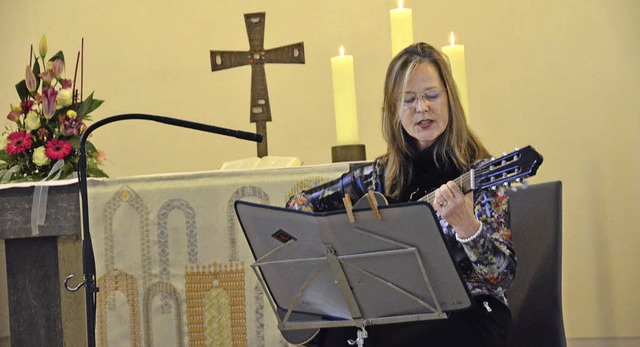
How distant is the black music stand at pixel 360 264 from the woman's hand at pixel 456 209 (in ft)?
0.39

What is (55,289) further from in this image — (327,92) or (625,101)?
(625,101)

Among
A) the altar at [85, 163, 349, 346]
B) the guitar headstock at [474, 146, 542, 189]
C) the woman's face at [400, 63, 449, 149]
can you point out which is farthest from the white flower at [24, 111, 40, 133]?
the guitar headstock at [474, 146, 542, 189]

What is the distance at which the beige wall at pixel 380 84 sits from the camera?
3996 mm

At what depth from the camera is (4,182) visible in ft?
11.4

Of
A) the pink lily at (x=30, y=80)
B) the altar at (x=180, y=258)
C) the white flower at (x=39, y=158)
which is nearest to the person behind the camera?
the altar at (x=180, y=258)

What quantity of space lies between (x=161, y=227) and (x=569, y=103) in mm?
1745

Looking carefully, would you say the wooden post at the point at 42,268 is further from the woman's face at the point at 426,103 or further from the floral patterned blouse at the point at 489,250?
the floral patterned blouse at the point at 489,250

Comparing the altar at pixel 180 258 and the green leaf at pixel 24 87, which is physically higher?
the green leaf at pixel 24 87

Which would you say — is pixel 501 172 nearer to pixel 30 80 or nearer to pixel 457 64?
pixel 457 64

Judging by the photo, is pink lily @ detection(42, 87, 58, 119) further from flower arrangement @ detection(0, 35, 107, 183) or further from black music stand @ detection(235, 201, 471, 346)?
black music stand @ detection(235, 201, 471, 346)

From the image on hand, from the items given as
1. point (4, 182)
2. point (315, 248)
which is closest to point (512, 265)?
point (315, 248)

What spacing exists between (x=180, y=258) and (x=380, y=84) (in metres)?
1.38

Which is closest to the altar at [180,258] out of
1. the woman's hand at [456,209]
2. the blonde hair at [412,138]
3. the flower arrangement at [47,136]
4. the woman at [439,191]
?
the flower arrangement at [47,136]

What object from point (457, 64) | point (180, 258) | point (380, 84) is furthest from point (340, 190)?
point (380, 84)
